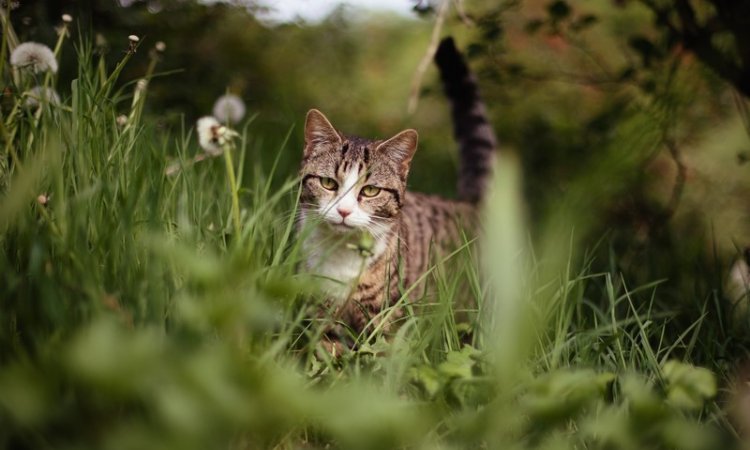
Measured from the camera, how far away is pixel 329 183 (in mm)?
2441

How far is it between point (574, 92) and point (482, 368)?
5.22 metres

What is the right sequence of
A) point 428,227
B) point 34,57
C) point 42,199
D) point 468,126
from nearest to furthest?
point 42,199 → point 34,57 → point 428,227 → point 468,126

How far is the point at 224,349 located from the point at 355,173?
1273 mm

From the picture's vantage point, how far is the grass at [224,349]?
1063 mm

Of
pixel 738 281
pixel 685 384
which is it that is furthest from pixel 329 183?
pixel 738 281

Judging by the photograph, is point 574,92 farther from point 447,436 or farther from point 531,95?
point 447,436

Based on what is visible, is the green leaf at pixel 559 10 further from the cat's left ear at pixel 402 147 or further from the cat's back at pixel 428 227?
the cat's left ear at pixel 402 147

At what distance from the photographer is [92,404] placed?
1228 millimetres

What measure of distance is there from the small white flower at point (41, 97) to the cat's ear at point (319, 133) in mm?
876

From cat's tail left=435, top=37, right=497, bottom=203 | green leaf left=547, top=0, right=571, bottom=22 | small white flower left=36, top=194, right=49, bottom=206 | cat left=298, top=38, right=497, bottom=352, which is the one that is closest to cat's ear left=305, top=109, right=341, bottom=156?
cat left=298, top=38, right=497, bottom=352

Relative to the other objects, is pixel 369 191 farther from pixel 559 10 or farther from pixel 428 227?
pixel 559 10

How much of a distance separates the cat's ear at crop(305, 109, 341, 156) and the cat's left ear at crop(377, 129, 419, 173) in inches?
7.3

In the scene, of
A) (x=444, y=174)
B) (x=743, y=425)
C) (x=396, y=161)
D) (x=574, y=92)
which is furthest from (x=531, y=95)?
(x=743, y=425)

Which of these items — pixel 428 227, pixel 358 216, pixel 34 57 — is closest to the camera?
pixel 34 57
